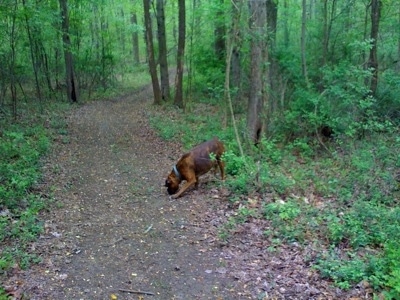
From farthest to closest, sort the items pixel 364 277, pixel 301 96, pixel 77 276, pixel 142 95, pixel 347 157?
pixel 142 95, pixel 301 96, pixel 347 157, pixel 77 276, pixel 364 277

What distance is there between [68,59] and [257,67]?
12.5 m

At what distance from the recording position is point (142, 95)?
23422mm

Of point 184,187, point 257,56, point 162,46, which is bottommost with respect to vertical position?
point 184,187

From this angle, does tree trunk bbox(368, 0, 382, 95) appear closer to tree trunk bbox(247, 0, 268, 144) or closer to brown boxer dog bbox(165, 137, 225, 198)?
tree trunk bbox(247, 0, 268, 144)

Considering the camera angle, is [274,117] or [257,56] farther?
[274,117]

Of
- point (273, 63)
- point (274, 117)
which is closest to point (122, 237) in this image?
point (274, 117)

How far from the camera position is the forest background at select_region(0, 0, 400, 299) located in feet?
19.2

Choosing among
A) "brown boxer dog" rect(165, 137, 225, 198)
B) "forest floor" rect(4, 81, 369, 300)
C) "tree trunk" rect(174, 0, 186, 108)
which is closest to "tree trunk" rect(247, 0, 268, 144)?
"forest floor" rect(4, 81, 369, 300)

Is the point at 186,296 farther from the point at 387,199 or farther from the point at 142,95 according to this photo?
the point at 142,95

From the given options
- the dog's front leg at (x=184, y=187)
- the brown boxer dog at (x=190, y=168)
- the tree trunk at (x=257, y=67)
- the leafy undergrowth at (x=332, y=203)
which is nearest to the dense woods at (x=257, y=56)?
the tree trunk at (x=257, y=67)

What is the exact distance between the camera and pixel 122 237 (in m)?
6.15

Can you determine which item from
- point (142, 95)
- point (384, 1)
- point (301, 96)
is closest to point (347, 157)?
point (301, 96)

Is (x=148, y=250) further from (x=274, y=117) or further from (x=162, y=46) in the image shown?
(x=162, y=46)

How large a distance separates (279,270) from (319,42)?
14.1m
